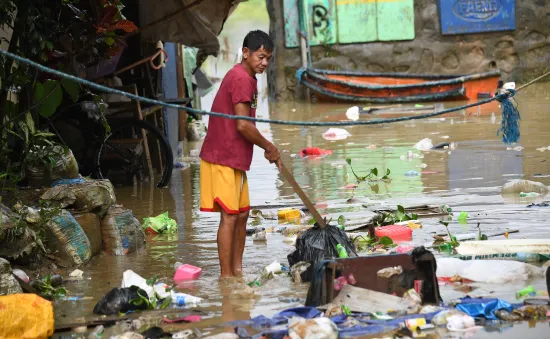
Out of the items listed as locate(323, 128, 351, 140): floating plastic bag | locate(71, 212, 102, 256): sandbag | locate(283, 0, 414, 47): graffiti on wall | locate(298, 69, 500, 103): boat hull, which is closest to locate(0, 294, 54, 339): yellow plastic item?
locate(71, 212, 102, 256): sandbag

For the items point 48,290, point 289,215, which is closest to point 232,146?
point 48,290

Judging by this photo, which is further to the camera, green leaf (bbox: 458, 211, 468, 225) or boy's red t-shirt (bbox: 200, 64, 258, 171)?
green leaf (bbox: 458, 211, 468, 225)

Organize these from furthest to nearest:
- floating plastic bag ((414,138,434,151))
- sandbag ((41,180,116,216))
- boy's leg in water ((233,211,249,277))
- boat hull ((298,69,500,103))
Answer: boat hull ((298,69,500,103))
floating plastic bag ((414,138,434,151))
sandbag ((41,180,116,216))
boy's leg in water ((233,211,249,277))

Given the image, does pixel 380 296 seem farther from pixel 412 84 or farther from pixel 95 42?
pixel 412 84

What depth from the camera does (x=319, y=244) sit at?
5621 mm

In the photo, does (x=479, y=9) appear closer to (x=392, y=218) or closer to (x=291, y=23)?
(x=291, y=23)

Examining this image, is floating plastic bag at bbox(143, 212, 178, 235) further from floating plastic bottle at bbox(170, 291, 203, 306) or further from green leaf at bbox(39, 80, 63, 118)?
floating plastic bottle at bbox(170, 291, 203, 306)

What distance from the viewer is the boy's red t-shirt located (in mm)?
Result: 5534

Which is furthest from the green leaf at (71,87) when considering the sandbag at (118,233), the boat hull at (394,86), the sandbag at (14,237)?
the boat hull at (394,86)

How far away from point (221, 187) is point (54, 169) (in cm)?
190

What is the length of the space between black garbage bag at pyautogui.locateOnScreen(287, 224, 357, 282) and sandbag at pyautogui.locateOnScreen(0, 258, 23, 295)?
172 cm

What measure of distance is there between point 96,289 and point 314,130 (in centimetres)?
1075

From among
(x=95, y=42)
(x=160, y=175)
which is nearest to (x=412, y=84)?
(x=160, y=175)

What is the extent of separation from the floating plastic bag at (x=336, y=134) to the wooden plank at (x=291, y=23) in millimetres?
9692
